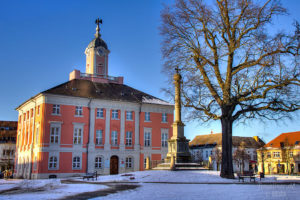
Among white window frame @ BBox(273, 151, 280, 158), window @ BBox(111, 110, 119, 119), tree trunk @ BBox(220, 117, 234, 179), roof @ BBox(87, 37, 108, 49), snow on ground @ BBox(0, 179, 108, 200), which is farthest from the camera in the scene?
white window frame @ BBox(273, 151, 280, 158)

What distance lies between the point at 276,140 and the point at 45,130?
47.0 metres

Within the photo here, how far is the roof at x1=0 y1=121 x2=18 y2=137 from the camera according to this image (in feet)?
217

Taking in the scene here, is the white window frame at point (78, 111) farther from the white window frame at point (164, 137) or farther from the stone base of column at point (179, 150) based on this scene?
the stone base of column at point (179, 150)

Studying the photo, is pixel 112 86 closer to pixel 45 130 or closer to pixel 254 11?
pixel 45 130

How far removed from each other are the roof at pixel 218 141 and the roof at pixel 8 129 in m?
42.4

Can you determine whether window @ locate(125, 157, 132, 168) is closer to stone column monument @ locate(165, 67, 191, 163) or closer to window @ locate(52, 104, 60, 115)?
window @ locate(52, 104, 60, 115)

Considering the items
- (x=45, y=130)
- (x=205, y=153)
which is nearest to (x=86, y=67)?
(x=45, y=130)

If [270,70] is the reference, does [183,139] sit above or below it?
below

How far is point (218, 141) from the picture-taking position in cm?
7475

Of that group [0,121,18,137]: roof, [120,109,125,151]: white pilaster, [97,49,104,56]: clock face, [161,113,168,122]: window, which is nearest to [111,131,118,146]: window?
[120,109,125,151]: white pilaster

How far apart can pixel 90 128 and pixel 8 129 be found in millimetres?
34332

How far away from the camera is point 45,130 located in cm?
3828

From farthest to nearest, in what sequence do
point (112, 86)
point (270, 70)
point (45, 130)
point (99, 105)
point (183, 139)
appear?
point (112, 86) → point (99, 105) → point (45, 130) → point (183, 139) → point (270, 70)

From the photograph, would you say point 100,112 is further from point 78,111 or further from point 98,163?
point 98,163
